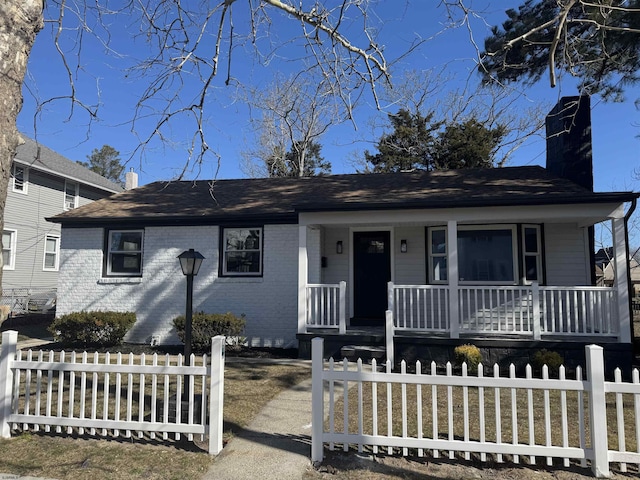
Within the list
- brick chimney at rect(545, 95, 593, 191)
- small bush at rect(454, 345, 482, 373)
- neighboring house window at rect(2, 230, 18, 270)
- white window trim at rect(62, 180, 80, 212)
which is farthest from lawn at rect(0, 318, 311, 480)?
white window trim at rect(62, 180, 80, 212)

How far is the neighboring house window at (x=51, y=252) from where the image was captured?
62.2 feet

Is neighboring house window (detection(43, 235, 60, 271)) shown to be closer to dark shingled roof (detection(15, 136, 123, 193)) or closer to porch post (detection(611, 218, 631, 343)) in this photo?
dark shingled roof (detection(15, 136, 123, 193))

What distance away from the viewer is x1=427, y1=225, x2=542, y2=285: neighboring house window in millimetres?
9727

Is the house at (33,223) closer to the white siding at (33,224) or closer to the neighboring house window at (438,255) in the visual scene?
the white siding at (33,224)

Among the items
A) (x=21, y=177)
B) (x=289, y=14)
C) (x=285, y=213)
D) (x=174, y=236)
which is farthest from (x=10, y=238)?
(x=289, y=14)

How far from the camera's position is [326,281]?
10.8 m

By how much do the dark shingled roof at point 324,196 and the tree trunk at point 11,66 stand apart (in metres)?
5.31

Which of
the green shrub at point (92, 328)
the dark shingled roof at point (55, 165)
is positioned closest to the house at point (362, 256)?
the green shrub at point (92, 328)

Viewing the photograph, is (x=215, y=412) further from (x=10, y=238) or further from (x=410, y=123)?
(x=410, y=123)

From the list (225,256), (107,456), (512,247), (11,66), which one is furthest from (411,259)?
(11,66)

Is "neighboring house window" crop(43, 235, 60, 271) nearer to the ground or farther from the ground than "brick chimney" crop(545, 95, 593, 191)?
nearer to the ground

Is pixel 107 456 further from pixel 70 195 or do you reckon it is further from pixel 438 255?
pixel 70 195

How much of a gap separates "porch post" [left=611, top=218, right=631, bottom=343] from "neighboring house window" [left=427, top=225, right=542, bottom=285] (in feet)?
6.70

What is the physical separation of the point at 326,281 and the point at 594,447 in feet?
24.4
